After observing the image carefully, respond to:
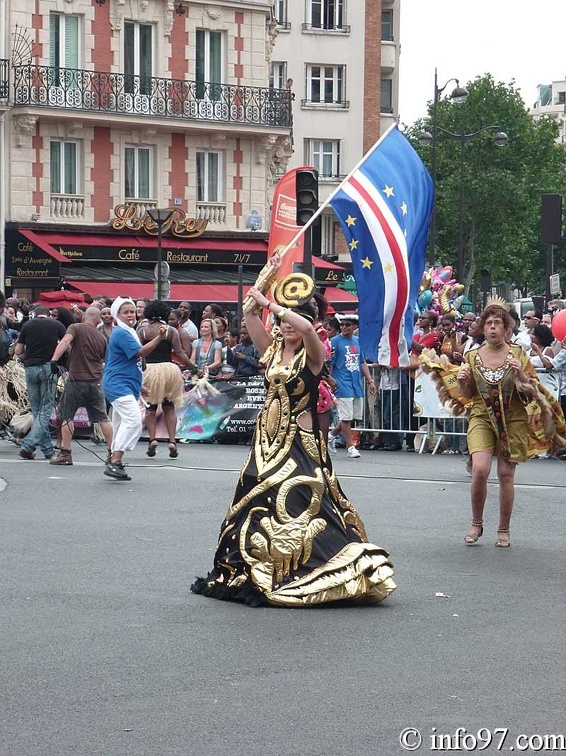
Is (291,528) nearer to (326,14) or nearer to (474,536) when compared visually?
(474,536)

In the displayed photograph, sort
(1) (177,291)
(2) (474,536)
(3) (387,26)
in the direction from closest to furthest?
(2) (474,536), (1) (177,291), (3) (387,26)

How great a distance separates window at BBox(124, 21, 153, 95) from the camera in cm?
4034

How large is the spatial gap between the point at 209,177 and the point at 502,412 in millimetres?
32130

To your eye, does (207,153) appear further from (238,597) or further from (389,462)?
(238,597)

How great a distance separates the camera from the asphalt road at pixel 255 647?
5.68 m

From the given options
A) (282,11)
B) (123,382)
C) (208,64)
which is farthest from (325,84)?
(123,382)

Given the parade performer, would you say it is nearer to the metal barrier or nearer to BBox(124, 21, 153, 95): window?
the metal barrier

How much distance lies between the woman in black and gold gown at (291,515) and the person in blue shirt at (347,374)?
32.6ft

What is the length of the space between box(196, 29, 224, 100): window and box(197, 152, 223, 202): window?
169 cm

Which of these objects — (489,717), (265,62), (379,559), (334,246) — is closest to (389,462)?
(379,559)

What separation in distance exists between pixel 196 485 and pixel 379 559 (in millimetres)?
6163

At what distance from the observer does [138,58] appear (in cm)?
4056

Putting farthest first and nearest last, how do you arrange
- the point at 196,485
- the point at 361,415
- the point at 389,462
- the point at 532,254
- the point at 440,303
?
the point at 532,254
the point at 440,303
the point at 361,415
the point at 389,462
the point at 196,485

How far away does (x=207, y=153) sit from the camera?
42.1 meters
